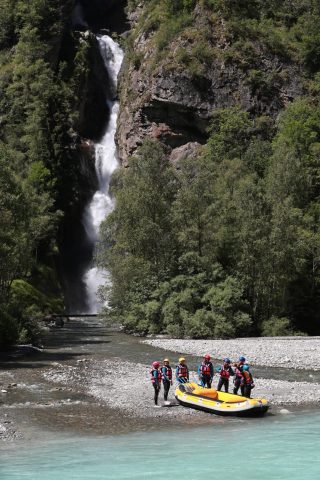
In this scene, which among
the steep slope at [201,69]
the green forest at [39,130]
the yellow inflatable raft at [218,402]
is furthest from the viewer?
the steep slope at [201,69]

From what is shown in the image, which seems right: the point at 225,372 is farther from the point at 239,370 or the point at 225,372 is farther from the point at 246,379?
the point at 246,379

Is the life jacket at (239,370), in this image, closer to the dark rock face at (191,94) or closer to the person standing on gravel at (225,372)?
the person standing on gravel at (225,372)

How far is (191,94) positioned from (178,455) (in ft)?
208

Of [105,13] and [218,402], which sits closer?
[218,402]

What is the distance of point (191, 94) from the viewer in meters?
76.1

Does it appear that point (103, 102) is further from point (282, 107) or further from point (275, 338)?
point (275, 338)

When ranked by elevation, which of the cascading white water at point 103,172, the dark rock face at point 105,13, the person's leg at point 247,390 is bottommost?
the person's leg at point 247,390

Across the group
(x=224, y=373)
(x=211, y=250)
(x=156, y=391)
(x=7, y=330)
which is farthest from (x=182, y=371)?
(x=211, y=250)

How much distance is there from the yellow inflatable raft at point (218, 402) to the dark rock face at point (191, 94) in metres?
55.1

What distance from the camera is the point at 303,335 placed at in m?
48.1

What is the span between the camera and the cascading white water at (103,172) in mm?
72750

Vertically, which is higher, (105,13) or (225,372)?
(105,13)

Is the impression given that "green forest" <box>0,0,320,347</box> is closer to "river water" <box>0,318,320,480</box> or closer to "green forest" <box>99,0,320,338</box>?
"green forest" <box>99,0,320,338</box>

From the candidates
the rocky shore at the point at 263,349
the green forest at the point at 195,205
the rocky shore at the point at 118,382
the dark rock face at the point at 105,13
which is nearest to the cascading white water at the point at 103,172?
the green forest at the point at 195,205
